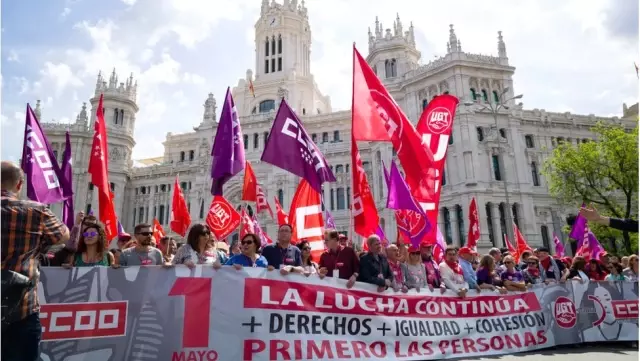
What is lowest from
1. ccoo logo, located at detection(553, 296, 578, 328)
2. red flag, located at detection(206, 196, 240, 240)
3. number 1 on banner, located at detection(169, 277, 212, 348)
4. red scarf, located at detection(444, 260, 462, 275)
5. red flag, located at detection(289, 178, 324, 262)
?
ccoo logo, located at detection(553, 296, 578, 328)

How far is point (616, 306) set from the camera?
380 inches

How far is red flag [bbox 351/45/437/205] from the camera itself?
30.8 feet

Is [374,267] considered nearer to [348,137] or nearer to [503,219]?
[503,219]

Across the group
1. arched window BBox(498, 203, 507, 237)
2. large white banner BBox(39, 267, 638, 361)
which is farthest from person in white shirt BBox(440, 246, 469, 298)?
arched window BBox(498, 203, 507, 237)

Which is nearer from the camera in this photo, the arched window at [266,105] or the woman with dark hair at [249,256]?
the woman with dark hair at [249,256]

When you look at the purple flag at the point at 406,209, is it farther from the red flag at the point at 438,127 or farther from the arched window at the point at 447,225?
the arched window at the point at 447,225

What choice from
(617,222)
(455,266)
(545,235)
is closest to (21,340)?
(617,222)

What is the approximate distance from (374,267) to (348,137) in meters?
39.7

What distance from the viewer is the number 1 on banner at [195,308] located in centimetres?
612

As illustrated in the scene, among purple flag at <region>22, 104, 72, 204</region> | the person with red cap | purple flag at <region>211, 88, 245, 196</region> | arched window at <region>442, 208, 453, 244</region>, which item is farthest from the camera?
arched window at <region>442, 208, 453, 244</region>

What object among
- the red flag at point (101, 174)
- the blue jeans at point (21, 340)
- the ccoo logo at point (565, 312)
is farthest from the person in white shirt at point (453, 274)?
the red flag at point (101, 174)

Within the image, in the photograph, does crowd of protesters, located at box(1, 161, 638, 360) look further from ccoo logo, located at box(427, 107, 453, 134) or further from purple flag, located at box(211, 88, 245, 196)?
ccoo logo, located at box(427, 107, 453, 134)

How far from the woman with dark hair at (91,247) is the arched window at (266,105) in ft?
153

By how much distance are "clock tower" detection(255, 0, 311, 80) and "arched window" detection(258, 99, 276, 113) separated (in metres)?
3.51
